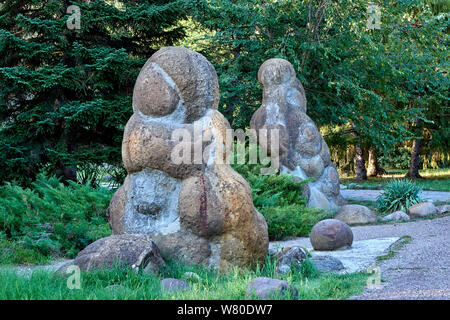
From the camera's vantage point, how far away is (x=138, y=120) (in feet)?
21.8

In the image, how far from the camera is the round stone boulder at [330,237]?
28.0 ft

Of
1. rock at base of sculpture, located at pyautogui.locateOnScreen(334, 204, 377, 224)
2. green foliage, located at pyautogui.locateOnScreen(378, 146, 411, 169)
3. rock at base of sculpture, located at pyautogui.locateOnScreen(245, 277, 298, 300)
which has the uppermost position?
green foliage, located at pyautogui.locateOnScreen(378, 146, 411, 169)

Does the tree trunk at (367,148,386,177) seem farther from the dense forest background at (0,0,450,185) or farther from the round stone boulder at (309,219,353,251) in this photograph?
the round stone boulder at (309,219,353,251)

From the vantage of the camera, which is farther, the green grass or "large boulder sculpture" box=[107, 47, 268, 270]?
"large boulder sculpture" box=[107, 47, 268, 270]

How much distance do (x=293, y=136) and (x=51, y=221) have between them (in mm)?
6557

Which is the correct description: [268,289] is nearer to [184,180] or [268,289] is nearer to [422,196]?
[184,180]

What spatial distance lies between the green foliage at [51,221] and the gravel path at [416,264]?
4659mm

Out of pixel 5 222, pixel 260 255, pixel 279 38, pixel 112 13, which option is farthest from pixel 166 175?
pixel 279 38

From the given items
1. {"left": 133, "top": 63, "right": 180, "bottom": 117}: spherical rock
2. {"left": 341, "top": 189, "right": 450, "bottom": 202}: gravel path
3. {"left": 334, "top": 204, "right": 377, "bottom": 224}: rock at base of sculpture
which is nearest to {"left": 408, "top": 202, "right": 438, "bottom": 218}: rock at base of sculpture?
{"left": 334, "top": 204, "right": 377, "bottom": 224}: rock at base of sculpture

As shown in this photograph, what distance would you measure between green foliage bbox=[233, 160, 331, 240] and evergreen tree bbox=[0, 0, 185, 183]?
3558 millimetres

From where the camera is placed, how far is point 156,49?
14.8 meters

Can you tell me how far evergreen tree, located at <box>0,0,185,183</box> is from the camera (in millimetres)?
11844

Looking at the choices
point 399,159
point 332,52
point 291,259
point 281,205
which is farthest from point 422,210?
point 399,159
